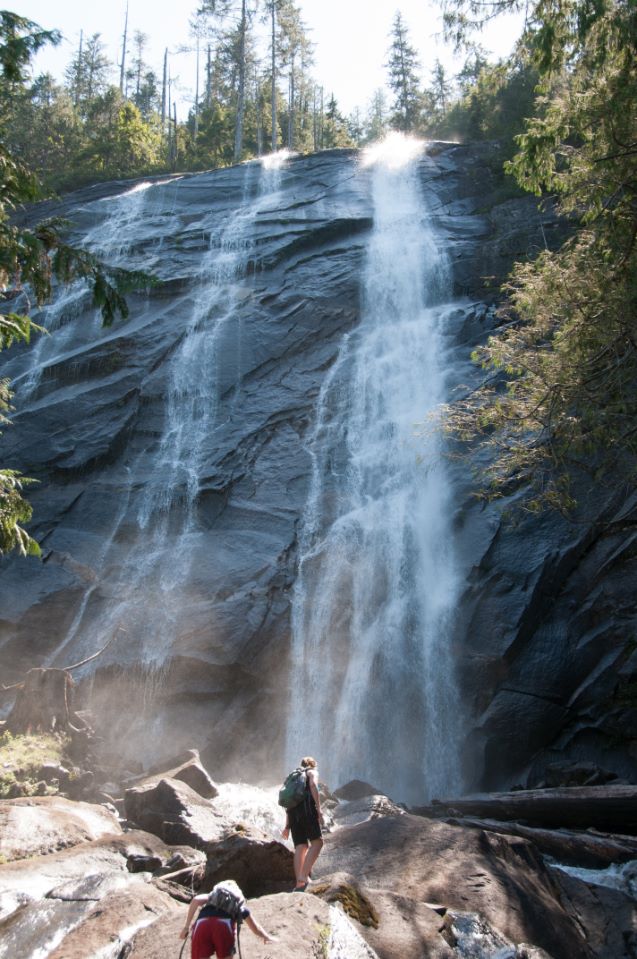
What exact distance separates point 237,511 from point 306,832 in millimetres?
11050

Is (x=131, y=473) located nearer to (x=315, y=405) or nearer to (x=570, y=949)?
(x=315, y=405)

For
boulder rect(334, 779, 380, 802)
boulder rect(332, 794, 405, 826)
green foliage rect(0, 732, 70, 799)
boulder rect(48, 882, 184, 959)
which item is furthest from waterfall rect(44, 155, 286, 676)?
boulder rect(48, 882, 184, 959)

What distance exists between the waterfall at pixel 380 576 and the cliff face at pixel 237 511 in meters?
0.48

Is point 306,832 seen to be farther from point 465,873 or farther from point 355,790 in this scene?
point 355,790

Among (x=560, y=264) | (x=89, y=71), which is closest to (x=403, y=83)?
(x=89, y=71)

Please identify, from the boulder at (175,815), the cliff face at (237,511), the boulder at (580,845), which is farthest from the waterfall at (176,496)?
the boulder at (580,845)

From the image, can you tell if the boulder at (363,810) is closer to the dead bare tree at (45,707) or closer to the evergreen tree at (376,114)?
the dead bare tree at (45,707)

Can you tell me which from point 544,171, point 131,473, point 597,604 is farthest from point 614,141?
point 131,473

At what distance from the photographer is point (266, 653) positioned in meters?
14.3

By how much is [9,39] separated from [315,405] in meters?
12.6

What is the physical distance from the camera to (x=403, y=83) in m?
45.5

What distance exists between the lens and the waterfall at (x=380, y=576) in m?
13.3

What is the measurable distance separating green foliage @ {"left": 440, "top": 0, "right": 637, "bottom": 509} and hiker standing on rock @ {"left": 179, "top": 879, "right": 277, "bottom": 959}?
22.1ft

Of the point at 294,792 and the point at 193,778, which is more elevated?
the point at 294,792
